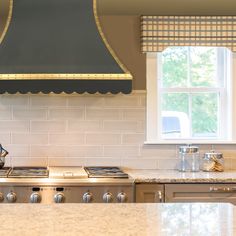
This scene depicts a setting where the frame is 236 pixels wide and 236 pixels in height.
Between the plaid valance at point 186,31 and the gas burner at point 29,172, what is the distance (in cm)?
135

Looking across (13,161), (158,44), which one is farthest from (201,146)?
(13,161)

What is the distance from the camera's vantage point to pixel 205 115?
188 inches

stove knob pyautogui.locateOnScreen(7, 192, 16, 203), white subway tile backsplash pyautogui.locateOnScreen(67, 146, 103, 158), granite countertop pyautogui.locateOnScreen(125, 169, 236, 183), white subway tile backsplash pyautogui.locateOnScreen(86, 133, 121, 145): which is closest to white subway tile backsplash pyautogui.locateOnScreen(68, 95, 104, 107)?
white subway tile backsplash pyautogui.locateOnScreen(86, 133, 121, 145)

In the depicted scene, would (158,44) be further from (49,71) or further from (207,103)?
(49,71)

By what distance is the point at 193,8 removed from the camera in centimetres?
441

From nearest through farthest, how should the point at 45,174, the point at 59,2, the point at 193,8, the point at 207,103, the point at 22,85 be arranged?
the point at 59,2 < the point at 22,85 < the point at 45,174 < the point at 193,8 < the point at 207,103

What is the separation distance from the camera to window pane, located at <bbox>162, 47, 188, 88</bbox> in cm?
474

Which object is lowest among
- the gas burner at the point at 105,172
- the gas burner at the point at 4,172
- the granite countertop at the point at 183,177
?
the granite countertop at the point at 183,177

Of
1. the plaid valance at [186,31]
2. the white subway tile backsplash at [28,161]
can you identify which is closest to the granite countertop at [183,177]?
the white subway tile backsplash at [28,161]

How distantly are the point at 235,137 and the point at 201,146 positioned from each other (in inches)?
12.3

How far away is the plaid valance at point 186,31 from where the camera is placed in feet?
14.9

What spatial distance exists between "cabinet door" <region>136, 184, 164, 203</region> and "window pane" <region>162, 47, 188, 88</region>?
1.19 meters

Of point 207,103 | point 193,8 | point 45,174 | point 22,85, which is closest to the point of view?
point 22,85

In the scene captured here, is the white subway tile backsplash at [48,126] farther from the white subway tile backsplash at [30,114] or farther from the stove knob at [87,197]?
the stove knob at [87,197]
